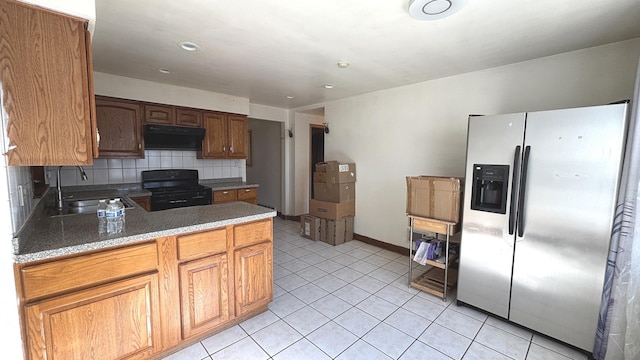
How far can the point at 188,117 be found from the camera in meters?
3.80

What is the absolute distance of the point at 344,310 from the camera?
7.71ft

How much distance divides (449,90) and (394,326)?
8.56ft

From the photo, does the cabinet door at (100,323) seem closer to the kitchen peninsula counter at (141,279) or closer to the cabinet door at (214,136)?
the kitchen peninsula counter at (141,279)

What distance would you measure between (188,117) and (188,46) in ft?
5.73

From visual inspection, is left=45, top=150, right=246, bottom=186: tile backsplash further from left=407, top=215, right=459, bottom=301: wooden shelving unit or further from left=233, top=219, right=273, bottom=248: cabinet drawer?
left=407, top=215, right=459, bottom=301: wooden shelving unit

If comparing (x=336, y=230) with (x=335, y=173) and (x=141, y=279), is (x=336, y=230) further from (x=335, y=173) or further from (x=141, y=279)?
(x=141, y=279)

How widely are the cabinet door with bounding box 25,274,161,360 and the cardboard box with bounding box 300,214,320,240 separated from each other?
265 centimetres

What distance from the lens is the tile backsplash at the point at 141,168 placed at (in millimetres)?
3215

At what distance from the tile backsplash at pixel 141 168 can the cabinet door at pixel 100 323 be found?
2539mm

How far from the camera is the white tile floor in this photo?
1835 mm

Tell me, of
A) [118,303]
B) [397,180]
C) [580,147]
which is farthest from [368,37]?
[118,303]

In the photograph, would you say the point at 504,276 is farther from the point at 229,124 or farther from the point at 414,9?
the point at 229,124

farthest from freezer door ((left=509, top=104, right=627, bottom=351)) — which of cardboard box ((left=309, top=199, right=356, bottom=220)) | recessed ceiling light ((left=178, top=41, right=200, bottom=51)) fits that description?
recessed ceiling light ((left=178, top=41, right=200, bottom=51))

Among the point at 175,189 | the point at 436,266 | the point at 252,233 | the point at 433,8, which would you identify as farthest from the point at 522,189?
the point at 175,189
